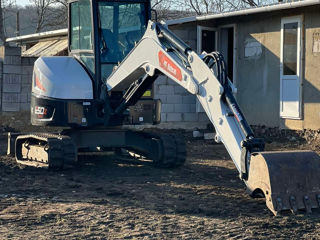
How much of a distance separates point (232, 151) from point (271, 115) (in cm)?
831

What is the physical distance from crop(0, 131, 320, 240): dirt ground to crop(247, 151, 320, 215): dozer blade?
0.53ft

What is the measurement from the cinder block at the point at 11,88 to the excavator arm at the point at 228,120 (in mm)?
8844

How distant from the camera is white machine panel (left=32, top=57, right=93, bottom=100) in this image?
10.7m

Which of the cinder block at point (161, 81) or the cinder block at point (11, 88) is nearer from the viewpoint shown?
the cinder block at point (161, 81)

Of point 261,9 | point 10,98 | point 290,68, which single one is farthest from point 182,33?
point 10,98

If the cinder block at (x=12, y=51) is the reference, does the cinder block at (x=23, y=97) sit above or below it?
below

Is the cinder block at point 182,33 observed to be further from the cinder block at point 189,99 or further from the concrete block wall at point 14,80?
the concrete block wall at point 14,80

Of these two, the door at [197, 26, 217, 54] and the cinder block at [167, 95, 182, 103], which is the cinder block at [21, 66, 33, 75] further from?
the door at [197, 26, 217, 54]

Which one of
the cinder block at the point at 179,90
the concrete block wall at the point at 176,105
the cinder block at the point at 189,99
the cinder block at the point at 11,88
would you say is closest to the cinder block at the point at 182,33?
the concrete block wall at the point at 176,105

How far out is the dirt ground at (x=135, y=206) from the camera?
21.8ft

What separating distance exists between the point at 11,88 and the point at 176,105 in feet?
15.6

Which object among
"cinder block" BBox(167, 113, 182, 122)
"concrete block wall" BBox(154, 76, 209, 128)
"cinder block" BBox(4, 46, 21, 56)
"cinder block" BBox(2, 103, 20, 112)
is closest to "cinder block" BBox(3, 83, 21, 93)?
"cinder block" BBox(2, 103, 20, 112)

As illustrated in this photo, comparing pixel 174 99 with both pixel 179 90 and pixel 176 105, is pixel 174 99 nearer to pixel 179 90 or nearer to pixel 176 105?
pixel 176 105

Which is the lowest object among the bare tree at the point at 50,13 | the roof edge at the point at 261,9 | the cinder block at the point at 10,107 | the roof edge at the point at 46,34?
the cinder block at the point at 10,107
